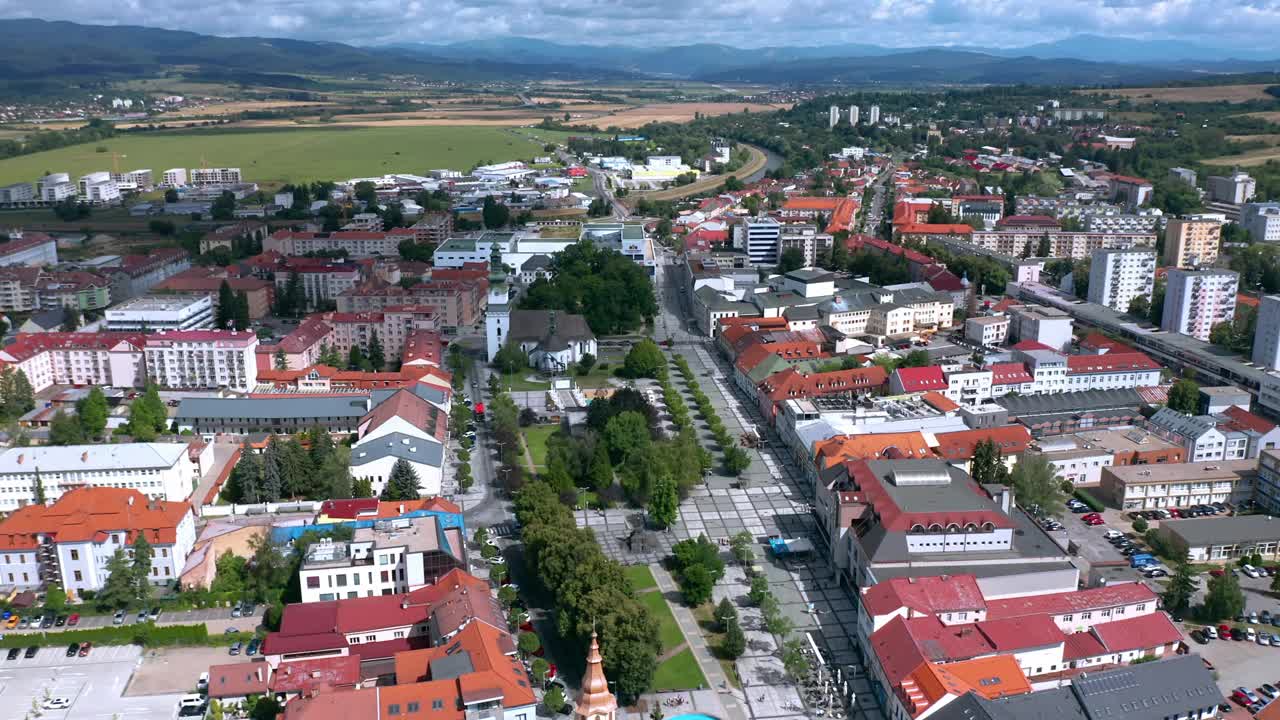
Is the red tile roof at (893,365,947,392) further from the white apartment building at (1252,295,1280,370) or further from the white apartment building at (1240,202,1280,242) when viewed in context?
the white apartment building at (1240,202,1280,242)

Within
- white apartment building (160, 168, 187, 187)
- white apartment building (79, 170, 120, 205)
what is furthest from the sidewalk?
white apartment building (160, 168, 187, 187)

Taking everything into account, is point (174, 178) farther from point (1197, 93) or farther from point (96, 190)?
point (1197, 93)

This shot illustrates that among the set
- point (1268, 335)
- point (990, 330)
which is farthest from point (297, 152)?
point (1268, 335)

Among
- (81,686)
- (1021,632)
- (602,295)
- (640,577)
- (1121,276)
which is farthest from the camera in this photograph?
(1121,276)

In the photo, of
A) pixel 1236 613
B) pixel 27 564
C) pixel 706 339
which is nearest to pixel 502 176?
pixel 706 339

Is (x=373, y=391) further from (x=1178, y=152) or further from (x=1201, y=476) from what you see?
(x=1178, y=152)

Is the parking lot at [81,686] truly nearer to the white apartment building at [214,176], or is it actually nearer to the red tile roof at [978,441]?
the red tile roof at [978,441]
